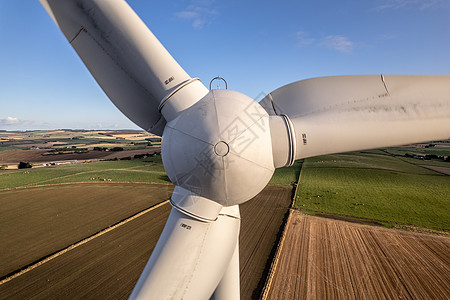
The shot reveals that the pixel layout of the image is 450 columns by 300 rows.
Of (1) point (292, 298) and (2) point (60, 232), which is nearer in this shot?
(1) point (292, 298)

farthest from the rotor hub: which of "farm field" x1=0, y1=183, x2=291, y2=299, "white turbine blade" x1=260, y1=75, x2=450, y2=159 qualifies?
"farm field" x1=0, y1=183, x2=291, y2=299

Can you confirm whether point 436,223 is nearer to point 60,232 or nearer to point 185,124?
point 185,124

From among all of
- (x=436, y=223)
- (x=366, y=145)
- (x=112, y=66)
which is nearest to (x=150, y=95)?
(x=112, y=66)

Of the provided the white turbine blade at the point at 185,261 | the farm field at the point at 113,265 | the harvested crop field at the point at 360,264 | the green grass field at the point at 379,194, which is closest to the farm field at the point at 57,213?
the farm field at the point at 113,265

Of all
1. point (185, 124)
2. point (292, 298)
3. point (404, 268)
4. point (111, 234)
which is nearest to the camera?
point (185, 124)

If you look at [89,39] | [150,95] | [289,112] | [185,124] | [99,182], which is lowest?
[99,182]

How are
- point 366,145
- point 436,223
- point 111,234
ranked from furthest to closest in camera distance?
point 436,223
point 111,234
point 366,145

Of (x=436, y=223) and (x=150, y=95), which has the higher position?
(x=150, y=95)

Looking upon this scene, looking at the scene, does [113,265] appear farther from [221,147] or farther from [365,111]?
[365,111]
